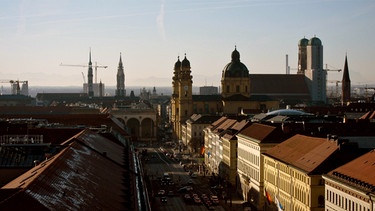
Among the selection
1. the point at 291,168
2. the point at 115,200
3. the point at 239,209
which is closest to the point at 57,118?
the point at 239,209

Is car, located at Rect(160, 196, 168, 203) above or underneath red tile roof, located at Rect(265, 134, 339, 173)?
underneath

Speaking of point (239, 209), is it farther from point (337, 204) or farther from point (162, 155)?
point (162, 155)

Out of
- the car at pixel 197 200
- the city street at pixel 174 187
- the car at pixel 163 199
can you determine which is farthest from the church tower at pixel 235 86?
the car at pixel 197 200

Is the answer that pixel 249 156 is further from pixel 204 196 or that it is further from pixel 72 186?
pixel 72 186

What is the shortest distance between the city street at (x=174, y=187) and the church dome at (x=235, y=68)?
43.4m

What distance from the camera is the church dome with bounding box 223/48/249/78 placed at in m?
192

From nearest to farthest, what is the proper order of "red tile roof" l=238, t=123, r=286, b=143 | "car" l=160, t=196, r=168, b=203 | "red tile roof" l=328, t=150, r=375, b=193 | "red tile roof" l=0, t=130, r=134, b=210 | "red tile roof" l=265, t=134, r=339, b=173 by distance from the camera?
"red tile roof" l=0, t=130, r=134, b=210 < "red tile roof" l=328, t=150, r=375, b=193 < "red tile roof" l=265, t=134, r=339, b=173 < "red tile roof" l=238, t=123, r=286, b=143 < "car" l=160, t=196, r=168, b=203

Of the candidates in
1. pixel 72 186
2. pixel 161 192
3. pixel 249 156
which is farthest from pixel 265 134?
pixel 72 186

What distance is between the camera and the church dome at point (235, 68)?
191625 mm

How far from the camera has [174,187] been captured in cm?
10738

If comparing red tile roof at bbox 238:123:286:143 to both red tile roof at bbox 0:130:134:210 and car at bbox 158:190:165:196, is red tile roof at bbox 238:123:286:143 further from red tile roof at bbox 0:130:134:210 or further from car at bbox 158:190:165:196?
red tile roof at bbox 0:130:134:210

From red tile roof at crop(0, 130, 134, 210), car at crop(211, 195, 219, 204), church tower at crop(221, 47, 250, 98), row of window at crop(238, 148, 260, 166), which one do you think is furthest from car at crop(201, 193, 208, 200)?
church tower at crop(221, 47, 250, 98)

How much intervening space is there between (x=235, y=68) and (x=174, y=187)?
8746 cm

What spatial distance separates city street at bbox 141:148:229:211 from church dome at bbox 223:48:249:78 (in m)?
43.4
